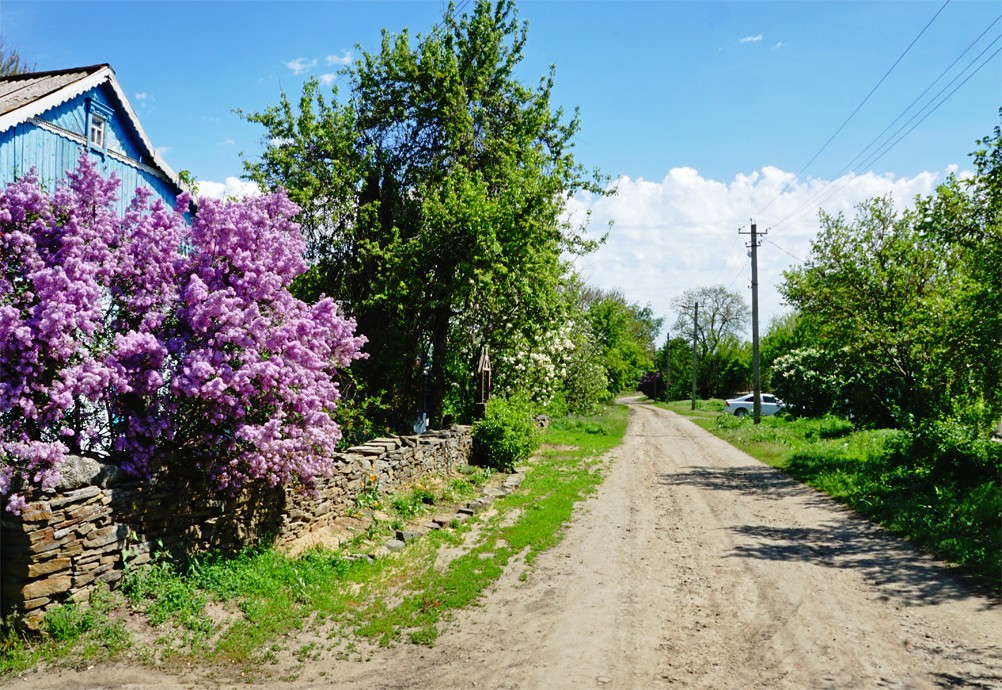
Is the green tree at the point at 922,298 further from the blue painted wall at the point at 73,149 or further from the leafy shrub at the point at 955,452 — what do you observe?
the blue painted wall at the point at 73,149

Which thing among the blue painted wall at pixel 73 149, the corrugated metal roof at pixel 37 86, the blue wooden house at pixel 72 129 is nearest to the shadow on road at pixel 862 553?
the blue painted wall at pixel 73 149

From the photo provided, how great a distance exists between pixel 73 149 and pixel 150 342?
9.03 meters

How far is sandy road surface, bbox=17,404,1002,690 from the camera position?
589 centimetres

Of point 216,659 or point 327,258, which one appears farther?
point 327,258

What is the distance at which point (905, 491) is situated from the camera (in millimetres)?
13023

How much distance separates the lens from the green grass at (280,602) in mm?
6258

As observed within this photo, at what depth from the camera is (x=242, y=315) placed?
768 centimetres

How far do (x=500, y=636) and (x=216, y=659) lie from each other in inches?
113

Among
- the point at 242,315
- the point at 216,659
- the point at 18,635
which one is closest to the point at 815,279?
the point at 242,315

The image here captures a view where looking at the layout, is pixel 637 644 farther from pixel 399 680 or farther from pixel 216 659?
pixel 216 659

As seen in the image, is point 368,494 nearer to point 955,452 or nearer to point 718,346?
point 955,452

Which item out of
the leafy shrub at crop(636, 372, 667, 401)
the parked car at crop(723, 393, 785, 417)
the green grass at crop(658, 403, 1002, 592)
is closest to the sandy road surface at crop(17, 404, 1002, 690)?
the green grass at crop(658, 403, 1002, 592)

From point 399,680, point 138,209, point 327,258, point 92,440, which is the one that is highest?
point 327,258

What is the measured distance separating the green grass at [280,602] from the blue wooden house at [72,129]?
787 cm
